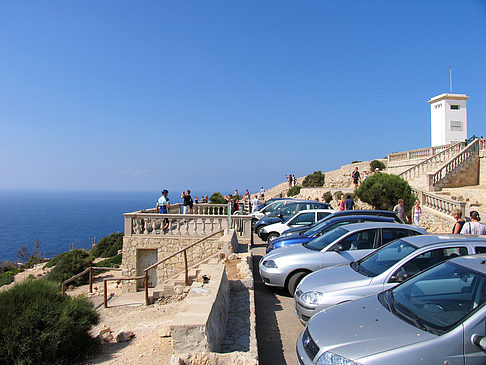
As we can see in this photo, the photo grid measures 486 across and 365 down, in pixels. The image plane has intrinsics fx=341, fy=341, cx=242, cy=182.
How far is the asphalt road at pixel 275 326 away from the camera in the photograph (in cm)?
484

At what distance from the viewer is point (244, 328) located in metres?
5.09

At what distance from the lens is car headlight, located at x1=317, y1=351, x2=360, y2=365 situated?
3.11 meters

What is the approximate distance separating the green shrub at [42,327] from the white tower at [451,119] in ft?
116

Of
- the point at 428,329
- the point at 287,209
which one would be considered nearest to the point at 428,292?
the point at 428,329

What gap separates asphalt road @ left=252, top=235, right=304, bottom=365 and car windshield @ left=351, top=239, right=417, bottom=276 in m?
1.49

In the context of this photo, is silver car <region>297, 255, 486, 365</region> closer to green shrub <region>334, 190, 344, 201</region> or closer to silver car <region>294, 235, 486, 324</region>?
silver car <region>294, 235, 486, 324</region>

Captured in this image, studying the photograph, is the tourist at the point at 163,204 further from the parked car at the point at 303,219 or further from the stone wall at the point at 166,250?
the parked car at the point at 303,219

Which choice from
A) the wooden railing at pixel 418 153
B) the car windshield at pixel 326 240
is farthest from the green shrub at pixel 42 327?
the wooden railing at pixel 418 153

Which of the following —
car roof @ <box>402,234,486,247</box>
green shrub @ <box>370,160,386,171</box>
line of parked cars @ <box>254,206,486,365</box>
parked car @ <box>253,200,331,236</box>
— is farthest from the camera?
green shrub @ <box>370,160,386,171</box>

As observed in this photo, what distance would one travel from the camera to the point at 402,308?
3801mm

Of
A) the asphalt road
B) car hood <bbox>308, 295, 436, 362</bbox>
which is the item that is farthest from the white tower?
car hood <bbox>308, 295, 436, 362</bbox>

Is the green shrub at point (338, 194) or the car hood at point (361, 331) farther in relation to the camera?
the green shrub at point (338, 194)

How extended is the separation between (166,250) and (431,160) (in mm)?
19032

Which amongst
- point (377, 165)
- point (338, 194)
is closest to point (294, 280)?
point (338, 194)
